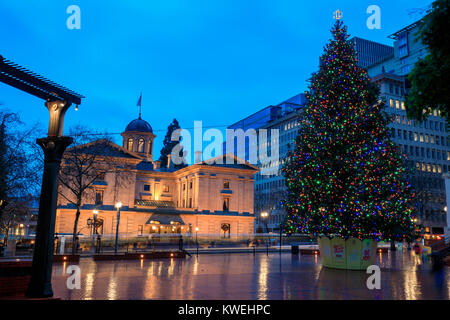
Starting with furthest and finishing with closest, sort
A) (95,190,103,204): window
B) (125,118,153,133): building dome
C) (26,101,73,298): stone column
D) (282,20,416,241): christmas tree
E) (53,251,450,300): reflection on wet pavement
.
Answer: (125,118,153,133): building dome, (95,190,103,204): window, (282,20,416,241): christmas tree, (53,251,450,300): reflection on wet pavement, (26,101,73,298): stone column

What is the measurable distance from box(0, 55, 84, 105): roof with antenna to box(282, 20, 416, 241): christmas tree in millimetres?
12886

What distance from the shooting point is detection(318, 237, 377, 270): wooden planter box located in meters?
18.8

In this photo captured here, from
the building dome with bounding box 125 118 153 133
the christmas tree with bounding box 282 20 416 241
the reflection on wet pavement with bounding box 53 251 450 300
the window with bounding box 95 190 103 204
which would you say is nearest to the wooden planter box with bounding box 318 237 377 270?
the christmas tree with bounding box 282 20 416 241

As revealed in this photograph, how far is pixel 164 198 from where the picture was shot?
7094 cm

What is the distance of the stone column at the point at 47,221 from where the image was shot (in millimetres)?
8820

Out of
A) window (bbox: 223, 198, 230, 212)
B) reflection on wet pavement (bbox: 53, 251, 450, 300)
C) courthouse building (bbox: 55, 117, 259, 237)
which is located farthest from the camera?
window (bbox: 223, 198, 230, 212)

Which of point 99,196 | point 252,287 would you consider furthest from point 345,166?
point 99,196

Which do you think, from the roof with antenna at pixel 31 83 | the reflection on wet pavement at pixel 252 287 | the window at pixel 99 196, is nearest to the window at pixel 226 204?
the window at pixel 99 196

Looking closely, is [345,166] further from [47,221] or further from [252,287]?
[47,221]

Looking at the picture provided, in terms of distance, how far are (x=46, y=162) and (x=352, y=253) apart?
→ 15.5 metres

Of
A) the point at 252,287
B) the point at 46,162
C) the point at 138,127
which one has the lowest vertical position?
the point at 252,287

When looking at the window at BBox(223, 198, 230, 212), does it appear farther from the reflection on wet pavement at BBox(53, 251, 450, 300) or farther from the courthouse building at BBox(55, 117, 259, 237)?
the reflection on wet pavement at BBox(53, 251, 450, 300)
